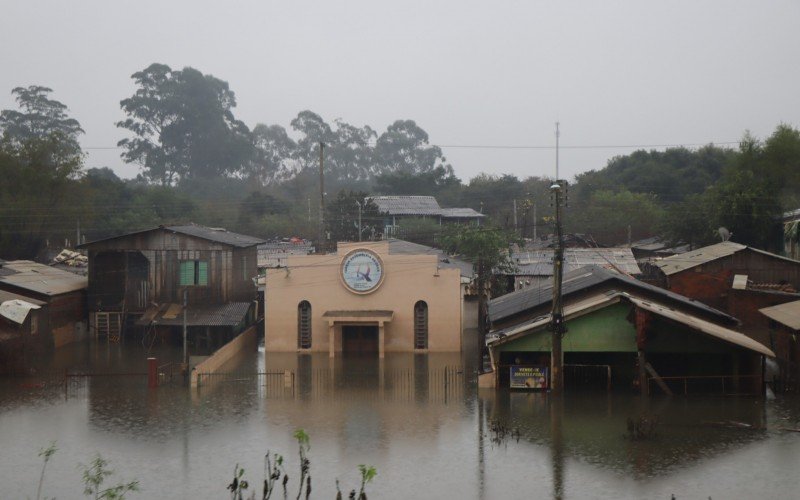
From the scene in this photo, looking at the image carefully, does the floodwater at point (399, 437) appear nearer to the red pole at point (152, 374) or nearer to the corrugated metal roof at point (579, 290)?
the red pole at point (152, 374)

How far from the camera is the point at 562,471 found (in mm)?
17938

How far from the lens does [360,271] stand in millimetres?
34469

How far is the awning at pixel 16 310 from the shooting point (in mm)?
29841

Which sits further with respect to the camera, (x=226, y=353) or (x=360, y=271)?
(x=360, y=271)

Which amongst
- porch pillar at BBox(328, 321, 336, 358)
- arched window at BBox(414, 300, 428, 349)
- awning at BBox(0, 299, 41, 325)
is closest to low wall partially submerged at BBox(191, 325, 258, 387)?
porch pillar at BBox(328, 321, 336, 358)

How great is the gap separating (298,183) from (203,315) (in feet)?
182

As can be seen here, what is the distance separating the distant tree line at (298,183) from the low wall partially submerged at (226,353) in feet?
41.2

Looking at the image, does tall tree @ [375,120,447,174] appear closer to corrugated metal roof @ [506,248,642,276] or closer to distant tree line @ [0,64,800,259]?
distant tree line @ [0,64,800,259]

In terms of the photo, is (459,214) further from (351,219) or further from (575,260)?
(575,260)

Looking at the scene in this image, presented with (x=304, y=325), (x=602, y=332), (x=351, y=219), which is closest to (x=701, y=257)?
(x=602, y=332)

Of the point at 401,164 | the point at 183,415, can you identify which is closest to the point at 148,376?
the point at 183,415

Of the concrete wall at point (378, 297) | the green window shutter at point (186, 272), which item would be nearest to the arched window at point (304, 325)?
the concrete wall at point (378, 297)

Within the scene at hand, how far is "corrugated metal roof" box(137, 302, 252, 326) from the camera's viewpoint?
36.0m

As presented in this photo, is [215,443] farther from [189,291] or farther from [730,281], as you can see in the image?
[730,281]
